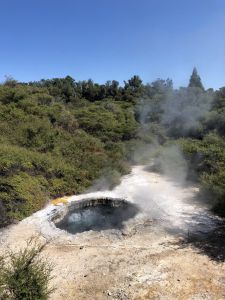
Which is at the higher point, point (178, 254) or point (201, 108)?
point (201, 108)

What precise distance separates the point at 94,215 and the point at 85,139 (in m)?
9.78

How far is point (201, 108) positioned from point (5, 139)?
74.6 feet

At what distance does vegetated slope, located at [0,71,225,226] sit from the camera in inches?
774

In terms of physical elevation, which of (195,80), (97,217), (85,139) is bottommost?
(97,217)

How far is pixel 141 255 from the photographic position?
13.6 m

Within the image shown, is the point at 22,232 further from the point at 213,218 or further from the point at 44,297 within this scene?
the point at 213,218

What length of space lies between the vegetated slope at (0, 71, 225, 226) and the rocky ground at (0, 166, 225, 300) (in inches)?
80.8

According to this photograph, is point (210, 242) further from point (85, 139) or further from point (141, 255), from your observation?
point (85, 139)

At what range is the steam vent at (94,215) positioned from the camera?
17547mm

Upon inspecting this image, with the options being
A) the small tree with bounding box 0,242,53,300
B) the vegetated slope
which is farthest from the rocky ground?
the vegetated slope

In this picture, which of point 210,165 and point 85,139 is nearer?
point 210,165

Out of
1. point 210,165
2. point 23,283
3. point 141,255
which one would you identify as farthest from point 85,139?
point 23,283

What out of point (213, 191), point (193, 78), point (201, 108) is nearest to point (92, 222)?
point (213, 191)

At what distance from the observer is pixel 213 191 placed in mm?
18984
